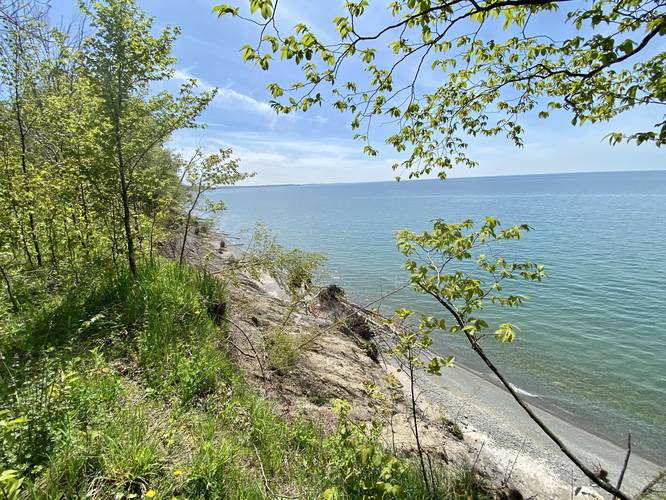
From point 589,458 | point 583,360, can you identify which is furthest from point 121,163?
point 583,360

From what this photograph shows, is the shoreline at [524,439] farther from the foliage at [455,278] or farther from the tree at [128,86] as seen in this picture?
the tree at [128,86]

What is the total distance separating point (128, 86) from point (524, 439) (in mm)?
12313

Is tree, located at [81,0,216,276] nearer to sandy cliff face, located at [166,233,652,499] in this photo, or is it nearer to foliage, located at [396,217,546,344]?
sandy cliff face, located at [166,233,652,499]

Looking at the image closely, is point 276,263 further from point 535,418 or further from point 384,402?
point 535,418

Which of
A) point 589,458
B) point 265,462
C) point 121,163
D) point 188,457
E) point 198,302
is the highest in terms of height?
point 121,163

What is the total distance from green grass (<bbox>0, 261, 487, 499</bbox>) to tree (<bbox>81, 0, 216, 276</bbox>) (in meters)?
1.52

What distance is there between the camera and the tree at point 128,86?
502 centimetres

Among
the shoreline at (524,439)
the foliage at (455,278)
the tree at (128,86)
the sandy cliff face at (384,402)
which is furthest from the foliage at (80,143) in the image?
the shoreline at (524,439)

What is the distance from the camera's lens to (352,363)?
9547 millimetres

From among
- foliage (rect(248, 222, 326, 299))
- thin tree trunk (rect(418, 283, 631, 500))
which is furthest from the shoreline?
foliage (rect(248, 222, 326, 299))

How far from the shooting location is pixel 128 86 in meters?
5.34

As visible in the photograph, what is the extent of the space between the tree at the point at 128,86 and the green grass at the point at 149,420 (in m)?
1.52

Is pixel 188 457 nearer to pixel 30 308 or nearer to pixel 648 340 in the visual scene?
pixel 30 308

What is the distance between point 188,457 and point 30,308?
398 centimetres
